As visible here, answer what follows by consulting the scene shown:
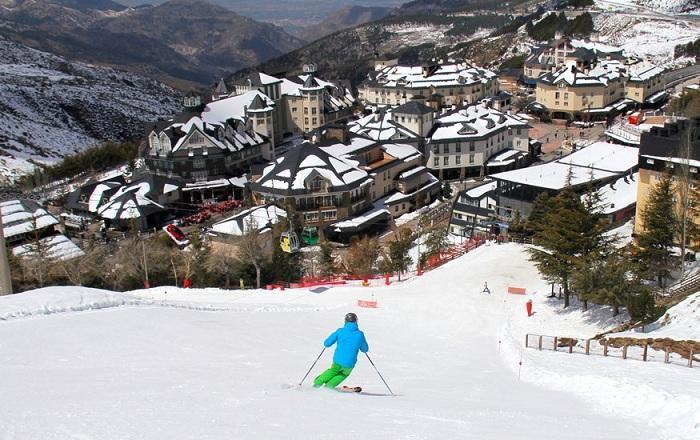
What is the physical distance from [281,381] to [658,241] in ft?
61.5

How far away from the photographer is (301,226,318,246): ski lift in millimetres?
45094

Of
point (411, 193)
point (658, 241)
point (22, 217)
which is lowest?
point (411, 193)

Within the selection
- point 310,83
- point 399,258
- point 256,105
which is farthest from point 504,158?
point 399,258

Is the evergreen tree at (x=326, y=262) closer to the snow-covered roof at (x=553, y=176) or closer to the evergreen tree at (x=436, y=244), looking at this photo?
the evergreen tree at (x=436, y=244)

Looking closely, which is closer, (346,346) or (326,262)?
(346,346)

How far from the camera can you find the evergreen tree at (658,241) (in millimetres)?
25203

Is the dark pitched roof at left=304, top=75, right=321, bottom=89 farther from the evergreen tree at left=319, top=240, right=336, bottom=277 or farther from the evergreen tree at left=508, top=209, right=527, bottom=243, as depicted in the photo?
the evergreen tree at left=319, top=240, right=336, bottom=277

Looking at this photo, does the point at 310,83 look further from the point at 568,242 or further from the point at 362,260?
the point at 568,242

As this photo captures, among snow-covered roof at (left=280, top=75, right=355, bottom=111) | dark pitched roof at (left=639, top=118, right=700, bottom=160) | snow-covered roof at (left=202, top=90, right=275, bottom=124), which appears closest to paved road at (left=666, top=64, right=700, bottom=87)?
snow-covered roof at (left=280, top=75, right=355, bottom=111)

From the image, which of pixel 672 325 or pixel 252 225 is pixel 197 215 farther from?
pixel 672 325

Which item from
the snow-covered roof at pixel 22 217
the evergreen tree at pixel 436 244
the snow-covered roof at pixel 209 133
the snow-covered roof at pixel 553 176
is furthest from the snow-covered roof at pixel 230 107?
the evergreen tree at pixel 436 244

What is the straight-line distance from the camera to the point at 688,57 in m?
95.4

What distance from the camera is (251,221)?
43031mm

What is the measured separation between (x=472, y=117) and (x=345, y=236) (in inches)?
929
